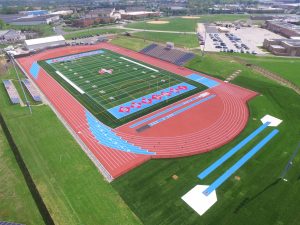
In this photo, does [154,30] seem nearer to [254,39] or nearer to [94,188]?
[254,39]

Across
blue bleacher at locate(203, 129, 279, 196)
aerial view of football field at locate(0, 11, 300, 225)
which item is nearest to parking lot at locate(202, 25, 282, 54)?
aerial view of football field at locate(0, 11, 300, 225)

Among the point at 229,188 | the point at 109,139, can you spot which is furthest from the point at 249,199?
the point at 109,139

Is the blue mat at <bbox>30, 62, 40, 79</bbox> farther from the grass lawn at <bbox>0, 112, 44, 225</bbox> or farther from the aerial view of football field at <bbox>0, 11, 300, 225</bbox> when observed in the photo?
the grass lawn at <bbox>0, 112, 44, 225</bbox>

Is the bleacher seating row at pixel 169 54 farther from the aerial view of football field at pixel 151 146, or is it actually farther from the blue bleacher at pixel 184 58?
the aerial view of football field at pixel 151 146

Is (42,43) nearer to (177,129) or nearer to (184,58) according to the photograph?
(184,58)

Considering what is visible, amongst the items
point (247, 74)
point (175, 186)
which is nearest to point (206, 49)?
point (247, 74)

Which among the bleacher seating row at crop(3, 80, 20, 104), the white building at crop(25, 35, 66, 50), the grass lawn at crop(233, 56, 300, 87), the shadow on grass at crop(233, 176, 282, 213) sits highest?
the white building at crop(25, 35, 66, 50)

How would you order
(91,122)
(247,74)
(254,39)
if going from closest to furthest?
(91,122), (247,74), (254,39)
